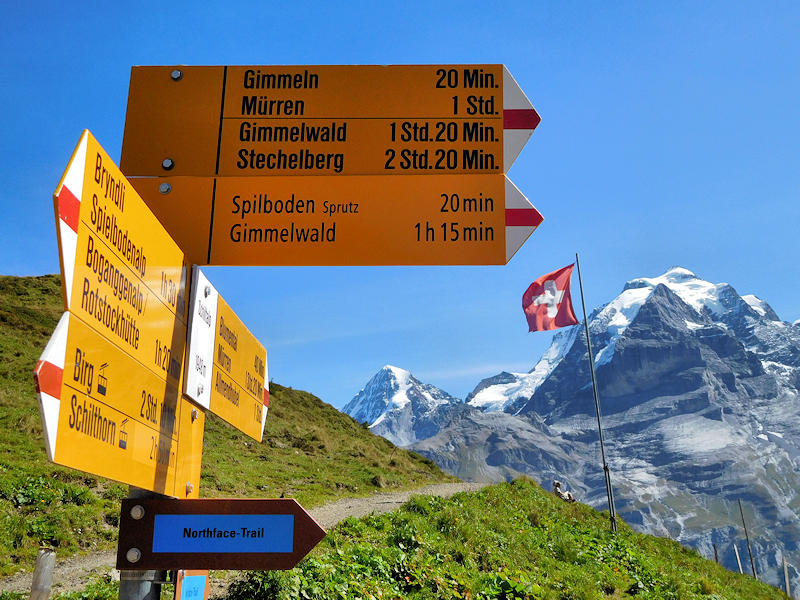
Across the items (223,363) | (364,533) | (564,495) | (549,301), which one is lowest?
(364,533)

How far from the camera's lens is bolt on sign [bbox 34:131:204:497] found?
2168mm

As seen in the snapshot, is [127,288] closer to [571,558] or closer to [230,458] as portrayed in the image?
[571,558]

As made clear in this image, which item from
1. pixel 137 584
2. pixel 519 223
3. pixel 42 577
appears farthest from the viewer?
pixel 42 577

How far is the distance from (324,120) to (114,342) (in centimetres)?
184

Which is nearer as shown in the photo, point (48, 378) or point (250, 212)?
point (48, 378)

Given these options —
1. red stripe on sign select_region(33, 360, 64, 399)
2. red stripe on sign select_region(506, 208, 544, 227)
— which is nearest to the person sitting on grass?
red stripe on sign select_region(506, 208, 544, 227)

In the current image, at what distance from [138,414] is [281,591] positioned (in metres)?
5.34

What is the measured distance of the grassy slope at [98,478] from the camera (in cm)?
1180

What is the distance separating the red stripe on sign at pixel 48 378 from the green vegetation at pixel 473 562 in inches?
231

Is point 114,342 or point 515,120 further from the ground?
point 515,120

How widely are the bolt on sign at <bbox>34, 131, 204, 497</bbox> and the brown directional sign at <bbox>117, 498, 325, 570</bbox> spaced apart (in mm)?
157

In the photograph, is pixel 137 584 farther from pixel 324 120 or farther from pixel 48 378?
pixel 324 120

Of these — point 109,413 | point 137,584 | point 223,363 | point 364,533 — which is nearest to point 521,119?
point 223,363

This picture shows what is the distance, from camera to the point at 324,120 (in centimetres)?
Result: 373
